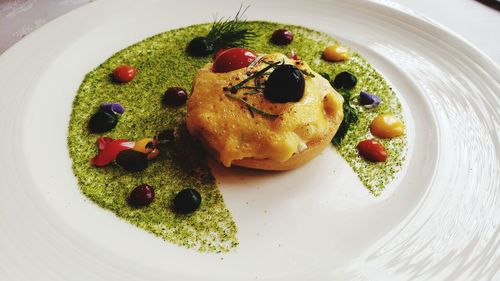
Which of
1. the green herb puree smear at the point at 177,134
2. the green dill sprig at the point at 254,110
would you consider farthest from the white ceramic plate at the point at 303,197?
the green dill sprig at the point at 254,110

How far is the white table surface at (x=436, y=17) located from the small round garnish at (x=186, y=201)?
267cm

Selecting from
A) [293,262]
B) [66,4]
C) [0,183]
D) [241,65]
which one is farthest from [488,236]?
[66,4]

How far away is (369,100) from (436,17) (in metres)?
2.04

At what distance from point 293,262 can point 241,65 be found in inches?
56.3

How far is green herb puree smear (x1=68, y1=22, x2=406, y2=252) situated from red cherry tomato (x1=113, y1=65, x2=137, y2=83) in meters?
Answer: 0.04

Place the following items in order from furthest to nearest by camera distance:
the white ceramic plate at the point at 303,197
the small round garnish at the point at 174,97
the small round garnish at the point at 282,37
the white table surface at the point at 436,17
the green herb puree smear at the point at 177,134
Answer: the white table surface at the point at 436,17
the small round garnish at the point at 282,37
the small round garnish at the point at 174,97
the green herb puree smear at the point at 177,134
the white ceramic plate at the point at 303,197

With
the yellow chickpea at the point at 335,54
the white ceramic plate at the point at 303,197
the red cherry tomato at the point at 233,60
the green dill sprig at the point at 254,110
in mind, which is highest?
the red cherry tomato at the point at 233,60

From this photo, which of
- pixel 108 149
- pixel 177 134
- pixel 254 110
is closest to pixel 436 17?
pixel 254 110

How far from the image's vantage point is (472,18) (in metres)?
4.94

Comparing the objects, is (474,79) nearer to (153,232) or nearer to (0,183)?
(153,232)

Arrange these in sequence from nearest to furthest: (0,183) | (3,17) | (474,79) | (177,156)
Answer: (0,183) → (177,156) → (474,79) → (3,17)

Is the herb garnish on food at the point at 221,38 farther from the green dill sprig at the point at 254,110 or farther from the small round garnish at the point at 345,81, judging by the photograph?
the green dill sprig at the point at 254,110

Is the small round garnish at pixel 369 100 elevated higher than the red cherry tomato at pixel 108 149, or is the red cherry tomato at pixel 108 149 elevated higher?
the small round garnish at pixel 369 100

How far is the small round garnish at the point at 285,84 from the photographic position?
9.50 feet
